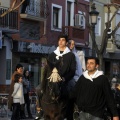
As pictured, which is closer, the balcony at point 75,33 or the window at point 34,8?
the window at point 34,8

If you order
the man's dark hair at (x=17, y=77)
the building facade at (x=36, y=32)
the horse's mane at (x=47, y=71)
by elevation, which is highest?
the building facade at (x=36, y=32)

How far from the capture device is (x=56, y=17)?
3666 cm

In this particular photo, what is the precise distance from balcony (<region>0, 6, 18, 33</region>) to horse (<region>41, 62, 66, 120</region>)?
17.9 metres

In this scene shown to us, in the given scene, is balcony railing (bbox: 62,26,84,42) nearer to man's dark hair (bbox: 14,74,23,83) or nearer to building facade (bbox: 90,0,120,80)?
building facade (bbox: 90,0,120,80)

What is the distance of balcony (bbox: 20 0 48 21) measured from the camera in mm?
31359

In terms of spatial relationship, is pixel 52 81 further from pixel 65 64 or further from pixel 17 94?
pixel 17 94

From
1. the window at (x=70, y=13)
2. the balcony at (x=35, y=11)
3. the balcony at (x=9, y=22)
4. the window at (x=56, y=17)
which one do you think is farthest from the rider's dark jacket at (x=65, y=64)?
the window at (x=70, y=13)

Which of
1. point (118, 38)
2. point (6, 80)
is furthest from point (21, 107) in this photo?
point (118, 38)

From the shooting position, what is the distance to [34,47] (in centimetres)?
3238

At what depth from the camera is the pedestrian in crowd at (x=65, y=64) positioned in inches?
433

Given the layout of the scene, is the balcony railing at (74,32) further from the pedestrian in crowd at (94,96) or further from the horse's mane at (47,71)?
the pedestrian in crowd at (94,96)

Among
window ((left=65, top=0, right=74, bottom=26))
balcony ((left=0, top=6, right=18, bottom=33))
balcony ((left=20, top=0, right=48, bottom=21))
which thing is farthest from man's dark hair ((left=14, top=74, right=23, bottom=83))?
window ((left=65, top=0, right=74, bottom=26))

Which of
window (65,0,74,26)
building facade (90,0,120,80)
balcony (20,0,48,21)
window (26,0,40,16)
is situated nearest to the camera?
balcony (20,0,48,21)

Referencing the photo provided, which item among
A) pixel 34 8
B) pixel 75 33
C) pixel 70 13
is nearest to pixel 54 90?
pixel 34 8
